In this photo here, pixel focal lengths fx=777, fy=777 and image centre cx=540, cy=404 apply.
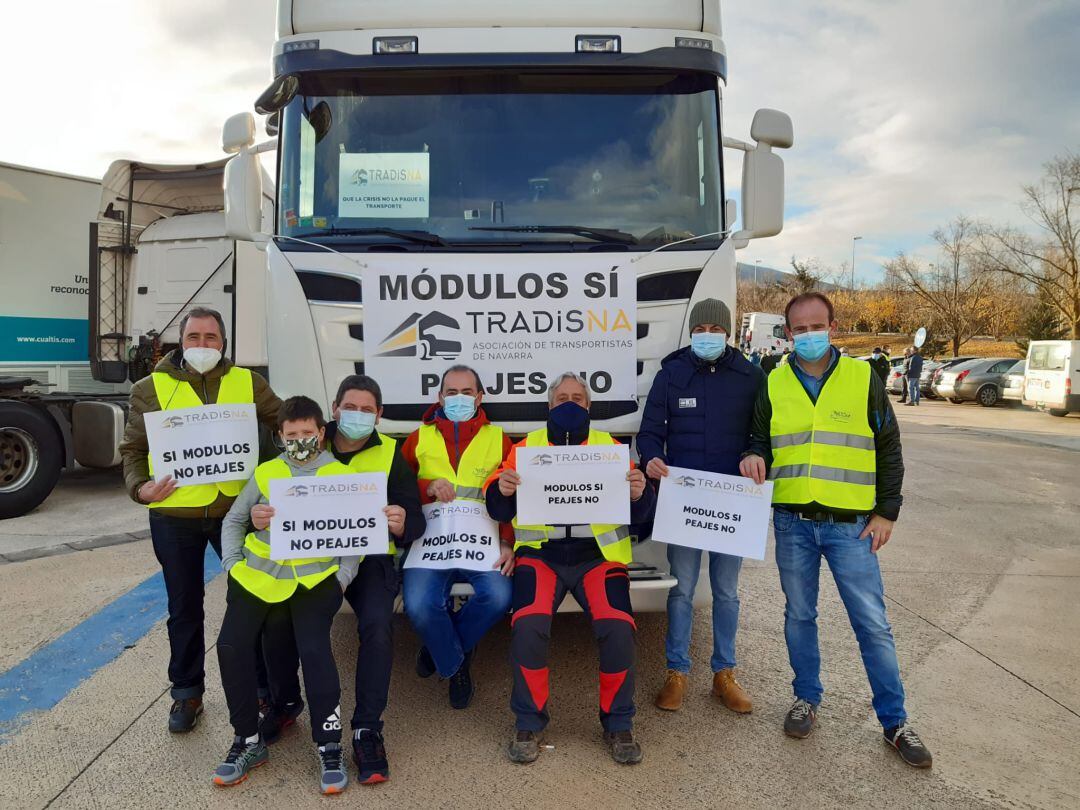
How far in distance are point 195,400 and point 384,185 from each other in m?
1.38

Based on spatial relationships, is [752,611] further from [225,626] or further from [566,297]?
[225,626]

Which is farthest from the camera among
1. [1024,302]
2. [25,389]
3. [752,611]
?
[1024,302]

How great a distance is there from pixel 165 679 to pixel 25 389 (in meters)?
5.31

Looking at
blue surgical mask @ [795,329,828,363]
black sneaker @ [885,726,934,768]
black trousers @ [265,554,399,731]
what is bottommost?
black sneaker @ [885,726,934,768]

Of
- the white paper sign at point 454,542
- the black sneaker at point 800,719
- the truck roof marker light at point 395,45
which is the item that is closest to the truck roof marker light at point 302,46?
the truck roof marker light at point 395,45

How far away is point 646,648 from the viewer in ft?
14.5

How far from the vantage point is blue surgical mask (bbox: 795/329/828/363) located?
11.0ft

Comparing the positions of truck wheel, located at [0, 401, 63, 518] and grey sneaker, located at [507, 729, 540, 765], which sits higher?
truck wheel, located at [0, 401, 63, 518]

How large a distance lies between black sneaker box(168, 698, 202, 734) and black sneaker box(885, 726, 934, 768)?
118 inches

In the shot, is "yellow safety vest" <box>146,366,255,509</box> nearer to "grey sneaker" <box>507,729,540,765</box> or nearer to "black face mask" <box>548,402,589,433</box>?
"black face mask" <box>548,402,589,433</box>

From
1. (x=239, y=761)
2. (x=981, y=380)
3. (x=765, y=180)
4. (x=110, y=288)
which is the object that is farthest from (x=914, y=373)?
(x=239, y=761)

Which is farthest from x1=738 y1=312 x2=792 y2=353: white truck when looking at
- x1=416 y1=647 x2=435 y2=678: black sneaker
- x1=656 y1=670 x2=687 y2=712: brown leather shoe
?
x1=416 y1=647 x2=435 y2=678: black sneaker

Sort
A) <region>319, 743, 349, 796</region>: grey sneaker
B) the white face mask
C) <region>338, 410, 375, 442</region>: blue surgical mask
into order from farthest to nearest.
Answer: the white face mask < <region>338, 410, 375, 442</region>: blue surgical mask < <region>319, 743, 349, 796</region>: grey sneaker

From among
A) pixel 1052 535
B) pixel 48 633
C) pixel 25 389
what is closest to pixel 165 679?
pixel 48 633
